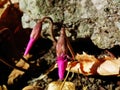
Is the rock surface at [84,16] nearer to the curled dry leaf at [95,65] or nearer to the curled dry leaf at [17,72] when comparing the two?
the curled dry leaf at [95,65]

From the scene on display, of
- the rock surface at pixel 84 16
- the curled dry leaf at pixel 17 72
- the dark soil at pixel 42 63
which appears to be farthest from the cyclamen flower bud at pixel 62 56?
the curled dry leaf at pixel 17 72

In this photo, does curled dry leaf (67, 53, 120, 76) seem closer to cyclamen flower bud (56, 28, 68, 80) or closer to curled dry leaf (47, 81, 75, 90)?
curled dry leaf (47, 81, 75, 90)

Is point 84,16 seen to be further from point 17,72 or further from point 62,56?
point 17,72

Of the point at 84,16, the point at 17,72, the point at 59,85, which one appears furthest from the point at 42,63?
the point at 84,16

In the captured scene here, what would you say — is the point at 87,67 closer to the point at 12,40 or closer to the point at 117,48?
the point at 117,48

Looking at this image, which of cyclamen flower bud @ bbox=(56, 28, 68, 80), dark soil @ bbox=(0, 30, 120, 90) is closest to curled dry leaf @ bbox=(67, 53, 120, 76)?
dark soil @ bbox=(0, 30, 120, 90)

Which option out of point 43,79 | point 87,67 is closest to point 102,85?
point 87,67

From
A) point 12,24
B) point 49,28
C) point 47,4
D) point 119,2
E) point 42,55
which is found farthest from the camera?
point 12,24
